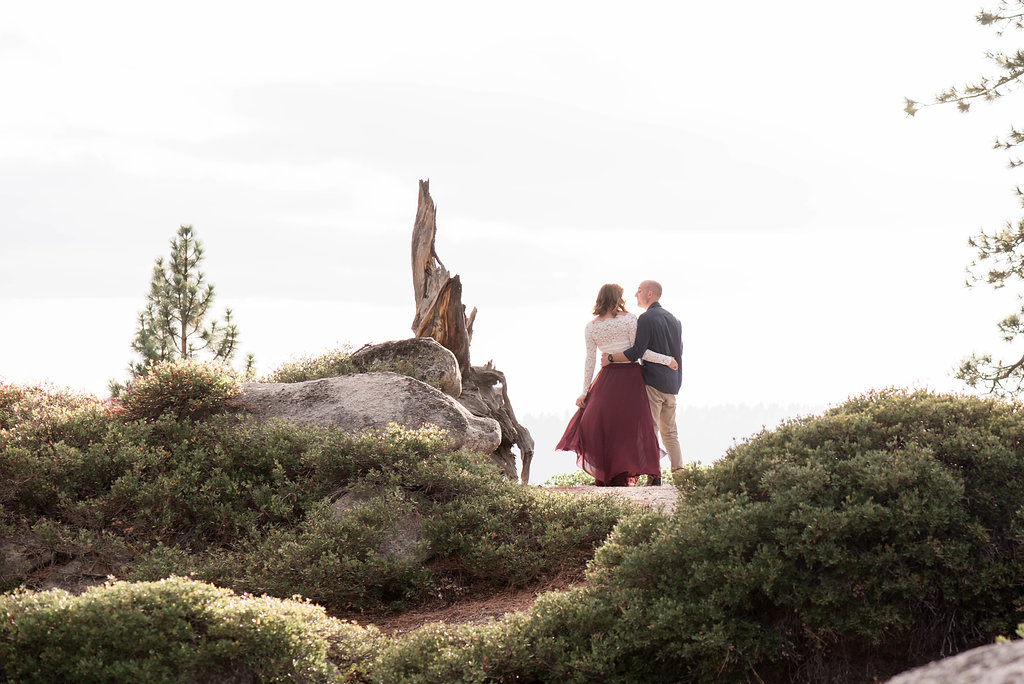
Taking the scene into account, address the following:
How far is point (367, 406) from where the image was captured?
1116 cm

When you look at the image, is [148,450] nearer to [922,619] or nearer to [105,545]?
[105,545]

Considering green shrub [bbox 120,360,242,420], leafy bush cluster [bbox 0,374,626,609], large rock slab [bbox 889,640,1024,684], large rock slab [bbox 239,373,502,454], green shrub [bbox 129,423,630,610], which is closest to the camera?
large rock slab [bbox 889,640,1024,684]

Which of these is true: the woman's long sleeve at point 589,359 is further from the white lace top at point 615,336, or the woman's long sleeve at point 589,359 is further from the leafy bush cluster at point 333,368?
the leafy bush cluster at point 333,368

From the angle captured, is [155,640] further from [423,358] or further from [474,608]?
[423,358]

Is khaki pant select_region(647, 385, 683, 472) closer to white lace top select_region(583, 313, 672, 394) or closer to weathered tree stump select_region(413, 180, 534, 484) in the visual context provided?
white lace top select_region(583, 313, 672, 394)

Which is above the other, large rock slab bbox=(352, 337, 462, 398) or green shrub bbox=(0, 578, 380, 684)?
large rock slab bbox=(352, 337, 462, 398)

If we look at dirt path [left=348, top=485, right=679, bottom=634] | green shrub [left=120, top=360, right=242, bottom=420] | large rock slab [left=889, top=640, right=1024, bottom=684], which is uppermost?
green shrub [left=120, top=360, right=242, bottom=420]

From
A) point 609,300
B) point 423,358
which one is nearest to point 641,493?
point 609,300

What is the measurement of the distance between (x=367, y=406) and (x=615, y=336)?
13.2 feet

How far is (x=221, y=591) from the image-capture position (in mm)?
6117

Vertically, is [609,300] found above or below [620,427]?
above

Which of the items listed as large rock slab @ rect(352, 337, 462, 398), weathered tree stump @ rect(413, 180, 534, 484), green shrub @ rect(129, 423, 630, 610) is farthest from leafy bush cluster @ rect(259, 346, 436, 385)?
green shrub @ rect(129, 423, 630, 610)

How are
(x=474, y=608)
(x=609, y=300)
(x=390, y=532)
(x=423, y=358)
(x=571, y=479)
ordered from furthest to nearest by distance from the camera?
(x=571, y=479), (x=423, y=358), (x=609, y=300), (x=390, y=532), (x=474, y=608)

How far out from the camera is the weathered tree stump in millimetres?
15375
